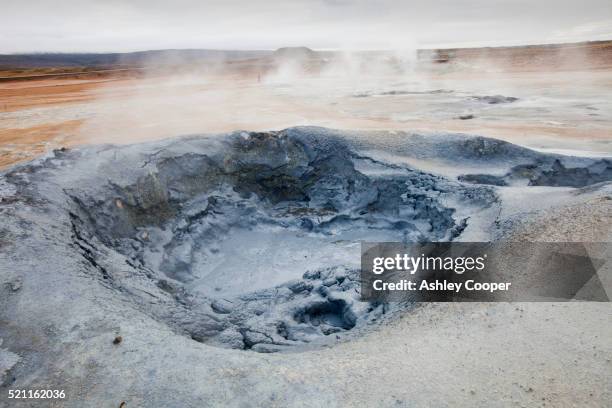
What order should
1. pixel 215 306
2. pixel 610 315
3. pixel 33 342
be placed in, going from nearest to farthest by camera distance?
1. pixel 33 342
2. pixel 610 315
3. pixel 215 306

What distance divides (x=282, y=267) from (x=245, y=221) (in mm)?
1067

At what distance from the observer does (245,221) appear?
20.1 feet

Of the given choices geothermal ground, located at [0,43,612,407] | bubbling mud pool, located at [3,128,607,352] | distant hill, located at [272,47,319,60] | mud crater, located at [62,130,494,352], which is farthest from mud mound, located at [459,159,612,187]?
distant hill, located at [272,47,319,60]

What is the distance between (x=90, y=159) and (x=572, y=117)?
11250mm

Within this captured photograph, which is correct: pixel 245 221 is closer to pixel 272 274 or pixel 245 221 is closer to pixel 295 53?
pixel 272 274

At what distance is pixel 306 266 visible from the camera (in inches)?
211

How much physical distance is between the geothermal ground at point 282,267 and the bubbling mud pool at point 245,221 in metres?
0.02

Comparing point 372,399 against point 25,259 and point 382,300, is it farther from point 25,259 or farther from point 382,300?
point 25,259

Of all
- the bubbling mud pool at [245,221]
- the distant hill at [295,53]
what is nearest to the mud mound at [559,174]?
the bubbling mud pool at [245,221]

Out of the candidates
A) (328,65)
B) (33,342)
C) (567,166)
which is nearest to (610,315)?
(33,342)

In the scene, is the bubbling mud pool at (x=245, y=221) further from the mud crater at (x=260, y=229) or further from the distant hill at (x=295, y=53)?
the distant hill at (x=295, y=53)

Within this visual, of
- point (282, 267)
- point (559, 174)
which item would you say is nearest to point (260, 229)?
point (282, 267)

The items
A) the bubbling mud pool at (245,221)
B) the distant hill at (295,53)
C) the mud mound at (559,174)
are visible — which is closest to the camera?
the bubbling mud pool at (245,221)

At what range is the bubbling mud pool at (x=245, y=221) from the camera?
3674 millimetres
